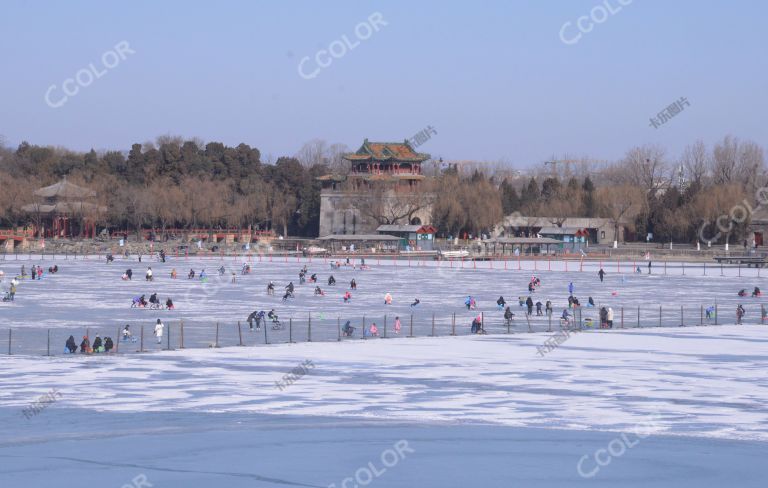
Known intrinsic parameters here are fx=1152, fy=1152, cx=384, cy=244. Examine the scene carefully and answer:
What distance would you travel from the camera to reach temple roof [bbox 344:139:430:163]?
348ft

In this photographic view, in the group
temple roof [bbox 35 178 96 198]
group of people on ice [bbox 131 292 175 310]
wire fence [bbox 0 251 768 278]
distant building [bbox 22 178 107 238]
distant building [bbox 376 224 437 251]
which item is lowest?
group of people on ice [bbox 131 292 175 310]

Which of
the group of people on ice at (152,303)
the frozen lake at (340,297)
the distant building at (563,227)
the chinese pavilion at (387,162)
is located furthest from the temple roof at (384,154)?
the group of people on ice at (152,303)

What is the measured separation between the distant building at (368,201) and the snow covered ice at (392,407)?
58.8 m

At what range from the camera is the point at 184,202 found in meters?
94.8

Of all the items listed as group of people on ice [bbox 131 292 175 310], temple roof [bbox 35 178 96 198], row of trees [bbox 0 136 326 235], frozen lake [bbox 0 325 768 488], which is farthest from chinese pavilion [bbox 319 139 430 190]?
frozen lake [bbox 0 325 768 488]

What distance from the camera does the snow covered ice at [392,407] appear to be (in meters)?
16.5

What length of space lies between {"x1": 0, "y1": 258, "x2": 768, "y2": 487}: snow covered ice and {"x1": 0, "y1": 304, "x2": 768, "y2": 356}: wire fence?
21 centimetres

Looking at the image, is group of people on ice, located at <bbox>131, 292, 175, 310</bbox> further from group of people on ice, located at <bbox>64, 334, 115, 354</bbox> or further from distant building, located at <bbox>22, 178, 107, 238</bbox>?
distant building, located at <bbox>22, 178, 107, 238</bbox>

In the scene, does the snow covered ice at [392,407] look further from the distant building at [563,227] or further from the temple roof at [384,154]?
the temple roof at [384,154]

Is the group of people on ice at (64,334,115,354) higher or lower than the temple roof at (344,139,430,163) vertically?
lower

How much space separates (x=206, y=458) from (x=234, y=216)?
80.0m

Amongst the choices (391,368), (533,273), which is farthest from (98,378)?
(533,273)

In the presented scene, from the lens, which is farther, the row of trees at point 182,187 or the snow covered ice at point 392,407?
the row of trees at point 182,187

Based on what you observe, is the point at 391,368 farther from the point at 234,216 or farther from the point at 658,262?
the point at 234,216
